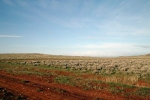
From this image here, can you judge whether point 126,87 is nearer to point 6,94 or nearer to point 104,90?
point 104,90

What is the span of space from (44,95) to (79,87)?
388 centimetres

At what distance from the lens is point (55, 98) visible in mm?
9859

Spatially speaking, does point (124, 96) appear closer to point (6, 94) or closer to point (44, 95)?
point (44, 95)

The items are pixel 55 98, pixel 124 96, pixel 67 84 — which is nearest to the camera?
pixel 55 98

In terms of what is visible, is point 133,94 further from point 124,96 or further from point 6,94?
point 6,94

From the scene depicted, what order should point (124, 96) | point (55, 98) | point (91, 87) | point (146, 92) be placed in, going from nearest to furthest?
point (55, 98) → point (124, 96) → point (146, 92) → point (91, 87)

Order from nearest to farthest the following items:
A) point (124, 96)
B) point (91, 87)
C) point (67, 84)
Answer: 1. point (124, 96)
2. point (91, 87)
3. point (67, 84)

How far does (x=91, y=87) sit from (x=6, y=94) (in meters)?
6.77

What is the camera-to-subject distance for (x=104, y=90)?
1249 cm

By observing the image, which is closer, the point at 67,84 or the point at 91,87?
the point at 91,87

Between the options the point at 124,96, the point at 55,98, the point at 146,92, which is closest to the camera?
the point at 55,98

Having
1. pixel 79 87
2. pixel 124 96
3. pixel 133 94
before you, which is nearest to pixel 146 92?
pixel 133 94

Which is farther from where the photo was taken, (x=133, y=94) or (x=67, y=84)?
(x=67, y=84)

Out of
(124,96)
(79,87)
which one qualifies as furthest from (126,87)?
(79,87)
